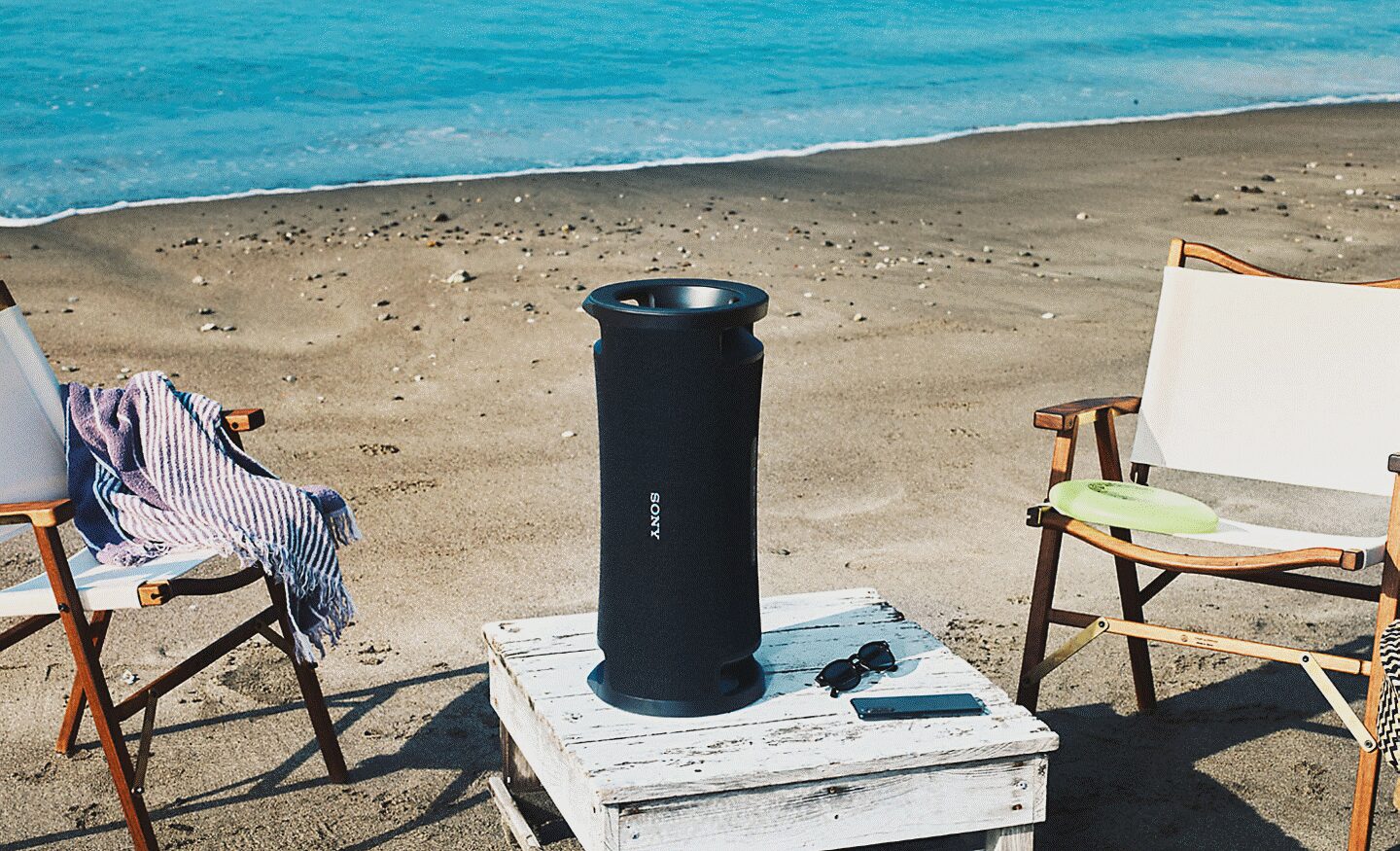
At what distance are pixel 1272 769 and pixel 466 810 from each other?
1.81 meters

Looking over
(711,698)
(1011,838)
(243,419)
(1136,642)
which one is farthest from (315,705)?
(1136,642)

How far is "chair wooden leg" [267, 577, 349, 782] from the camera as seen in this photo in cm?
321

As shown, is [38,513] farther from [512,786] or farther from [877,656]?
[877,656]

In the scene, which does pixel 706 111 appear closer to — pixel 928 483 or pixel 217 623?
pixel 928 483

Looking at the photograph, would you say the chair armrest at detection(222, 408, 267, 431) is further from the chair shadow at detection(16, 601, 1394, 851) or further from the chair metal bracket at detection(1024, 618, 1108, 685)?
the chair metal bracket at detection(1024, 618, 1108, 685)

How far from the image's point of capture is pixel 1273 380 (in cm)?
379

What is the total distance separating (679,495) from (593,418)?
3.22 m

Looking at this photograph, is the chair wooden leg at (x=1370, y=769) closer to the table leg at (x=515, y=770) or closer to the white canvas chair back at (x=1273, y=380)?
the white canvas chair back at (x=1273, y=380)

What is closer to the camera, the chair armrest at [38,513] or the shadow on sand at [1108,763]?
the chair armrest at [38,513]

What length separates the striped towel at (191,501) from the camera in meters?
3.19

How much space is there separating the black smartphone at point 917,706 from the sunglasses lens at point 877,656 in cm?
14

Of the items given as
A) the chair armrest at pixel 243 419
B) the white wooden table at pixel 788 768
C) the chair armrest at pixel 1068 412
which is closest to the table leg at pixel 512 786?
the white wooden table at pixel 788 768

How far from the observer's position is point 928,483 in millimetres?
5133

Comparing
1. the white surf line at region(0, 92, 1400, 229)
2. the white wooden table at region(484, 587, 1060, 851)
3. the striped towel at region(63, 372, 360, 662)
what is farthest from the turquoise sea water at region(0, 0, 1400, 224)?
the white wooden table at region(484, 587, 1060, 851)
